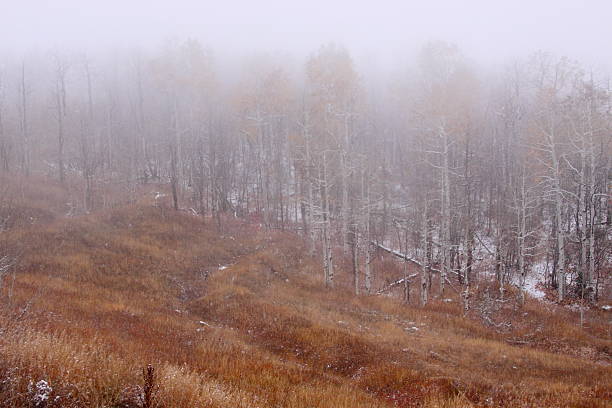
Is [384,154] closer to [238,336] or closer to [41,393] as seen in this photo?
[238,336]

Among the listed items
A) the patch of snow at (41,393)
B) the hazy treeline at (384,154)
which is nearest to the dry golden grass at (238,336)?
the patch of snow at (41,393)

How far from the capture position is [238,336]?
38.5 ft

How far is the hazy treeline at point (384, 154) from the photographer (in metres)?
21.4

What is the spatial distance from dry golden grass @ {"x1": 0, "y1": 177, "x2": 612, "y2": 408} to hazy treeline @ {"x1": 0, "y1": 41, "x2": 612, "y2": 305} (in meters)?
3.01

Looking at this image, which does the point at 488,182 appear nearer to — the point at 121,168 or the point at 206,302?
the point at 206,302

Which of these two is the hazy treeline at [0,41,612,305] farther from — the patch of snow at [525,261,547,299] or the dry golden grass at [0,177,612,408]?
the dry golden grass at [0,177,612,408]

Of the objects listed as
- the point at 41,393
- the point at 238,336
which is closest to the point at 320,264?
the point at 238,336

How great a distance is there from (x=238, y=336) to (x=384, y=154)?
26.5m

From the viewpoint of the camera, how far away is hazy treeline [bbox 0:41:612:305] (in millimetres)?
21359

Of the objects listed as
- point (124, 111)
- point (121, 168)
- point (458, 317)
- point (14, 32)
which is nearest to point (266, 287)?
point (458, 317)

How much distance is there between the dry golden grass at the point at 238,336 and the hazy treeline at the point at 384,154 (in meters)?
3.01

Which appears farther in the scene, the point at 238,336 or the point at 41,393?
the point at 238,336

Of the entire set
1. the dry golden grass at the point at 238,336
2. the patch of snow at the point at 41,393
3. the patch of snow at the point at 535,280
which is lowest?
the patch of snow at the point at 535,280

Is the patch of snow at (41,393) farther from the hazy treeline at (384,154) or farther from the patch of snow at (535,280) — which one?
the patch of snow at (535,280)
